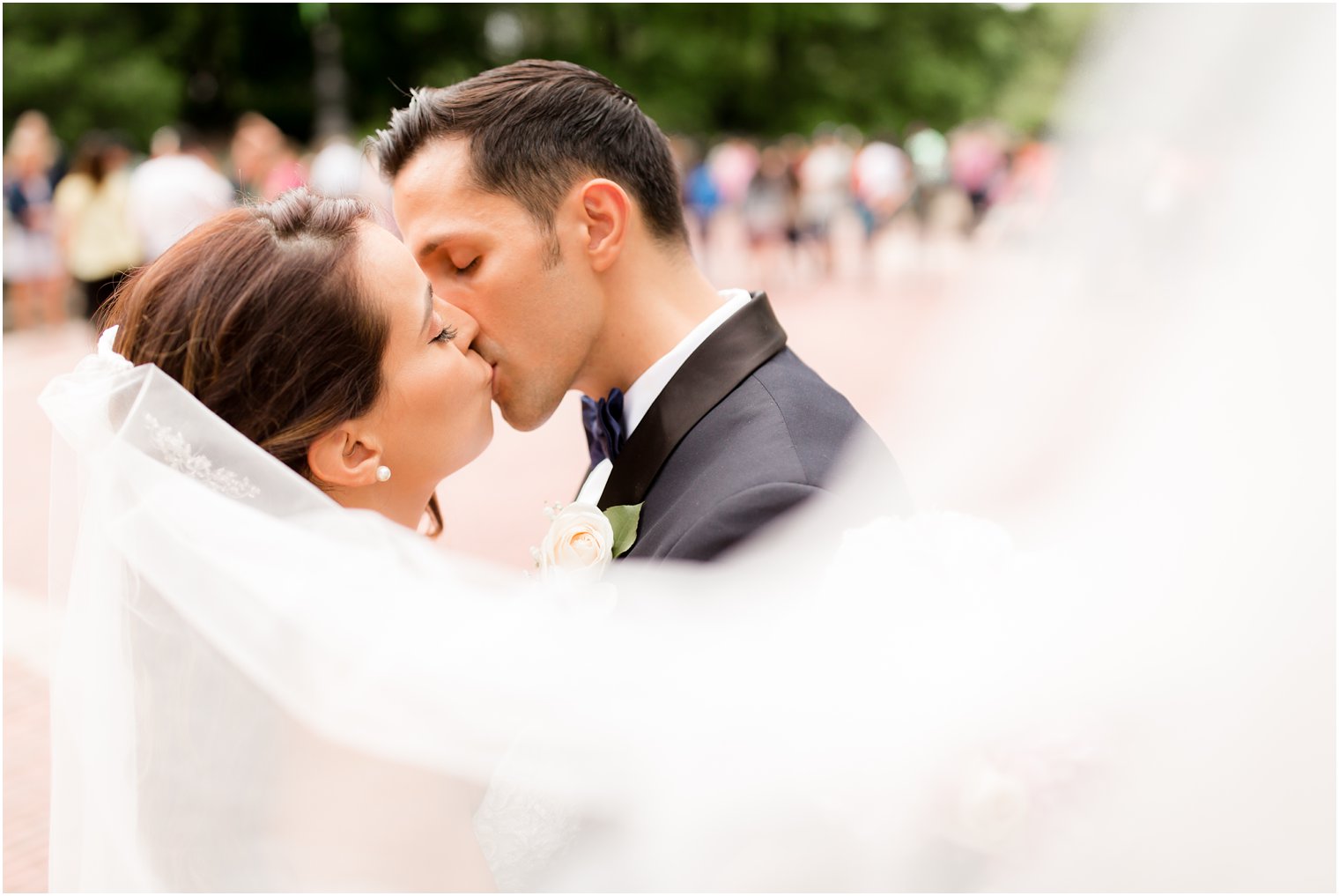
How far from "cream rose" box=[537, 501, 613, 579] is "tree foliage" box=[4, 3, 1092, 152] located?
22490 millimetres

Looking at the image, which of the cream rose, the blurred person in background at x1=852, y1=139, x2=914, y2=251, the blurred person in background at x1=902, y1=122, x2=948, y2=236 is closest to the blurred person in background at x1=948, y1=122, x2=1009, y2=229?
the blurred person in background at x1=902, y1=122, x2=948, y2=236

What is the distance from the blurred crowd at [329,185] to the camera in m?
9.71

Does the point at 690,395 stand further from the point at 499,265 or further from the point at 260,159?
the point at 260,159

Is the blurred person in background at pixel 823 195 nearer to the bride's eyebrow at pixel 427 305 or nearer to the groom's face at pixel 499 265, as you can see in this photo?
the groom's face at pixel 499 265

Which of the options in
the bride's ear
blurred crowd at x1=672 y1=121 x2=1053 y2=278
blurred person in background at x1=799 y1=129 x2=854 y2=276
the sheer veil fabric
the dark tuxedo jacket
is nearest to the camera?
the sheer veil fabric

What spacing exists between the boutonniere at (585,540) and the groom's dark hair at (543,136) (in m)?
0.62

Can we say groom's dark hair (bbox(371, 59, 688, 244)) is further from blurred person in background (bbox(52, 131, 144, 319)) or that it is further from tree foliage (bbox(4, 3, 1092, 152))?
tree foliage (bbox(4, 3, 1092, 152))

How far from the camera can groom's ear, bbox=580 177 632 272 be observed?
253 centimetres

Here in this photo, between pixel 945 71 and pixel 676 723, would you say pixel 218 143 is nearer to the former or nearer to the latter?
pixel 945 71

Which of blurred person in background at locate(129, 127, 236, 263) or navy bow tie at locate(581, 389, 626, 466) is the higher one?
blurred person in background at locate(129, 127, 236, 263)

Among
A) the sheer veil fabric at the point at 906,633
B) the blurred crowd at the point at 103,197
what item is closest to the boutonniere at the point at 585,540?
the sheer veil fabric at the point at 906,633

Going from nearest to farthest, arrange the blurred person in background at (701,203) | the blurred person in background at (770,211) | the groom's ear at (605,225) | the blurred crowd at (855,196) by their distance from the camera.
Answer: the groom's ear at (605,225)
the blurred person in background at (770,211)
the blurred crowd at (855,196)
the blurred person in background at (701,203)

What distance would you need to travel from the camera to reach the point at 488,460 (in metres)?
8.53

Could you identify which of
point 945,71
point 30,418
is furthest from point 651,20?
point 30,418
